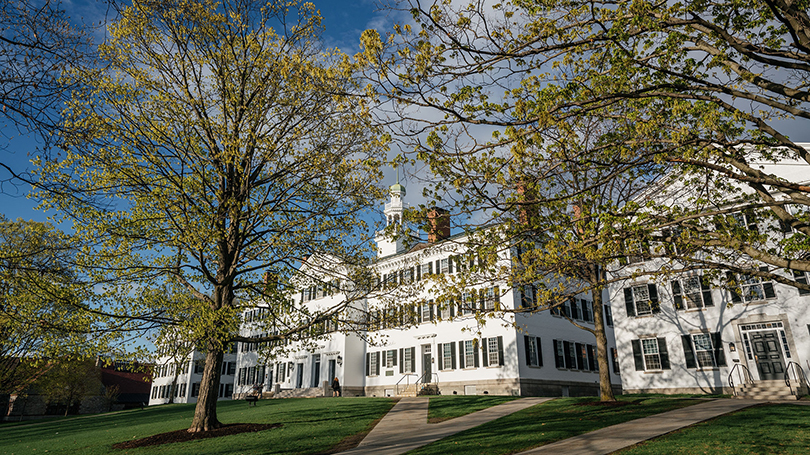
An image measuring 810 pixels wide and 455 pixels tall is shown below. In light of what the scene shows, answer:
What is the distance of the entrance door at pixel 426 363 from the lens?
111ft

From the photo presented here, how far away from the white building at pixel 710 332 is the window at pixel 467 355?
874 centimetres

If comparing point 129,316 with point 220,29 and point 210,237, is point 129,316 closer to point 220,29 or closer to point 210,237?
point 210,237

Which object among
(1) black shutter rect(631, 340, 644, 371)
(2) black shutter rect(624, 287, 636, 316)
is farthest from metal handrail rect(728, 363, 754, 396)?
(2) black shutter rect(624, 287, 636, 316)

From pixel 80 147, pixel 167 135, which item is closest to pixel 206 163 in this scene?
pixel 167 135

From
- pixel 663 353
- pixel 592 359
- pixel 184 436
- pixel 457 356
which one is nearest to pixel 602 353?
pixel 663 353

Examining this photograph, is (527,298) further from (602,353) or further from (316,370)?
(316,370)

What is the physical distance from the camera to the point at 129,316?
13.1 meters

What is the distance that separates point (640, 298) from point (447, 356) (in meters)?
12.8

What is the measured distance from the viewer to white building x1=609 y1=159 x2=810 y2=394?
21.4m

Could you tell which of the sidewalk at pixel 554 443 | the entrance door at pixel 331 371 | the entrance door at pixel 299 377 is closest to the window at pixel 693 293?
the sidewalk at pixel 554 443

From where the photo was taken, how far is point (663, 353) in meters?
25.1

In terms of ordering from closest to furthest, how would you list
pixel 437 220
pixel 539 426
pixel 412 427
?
pixel 437 220, pixel 539 426, pixel 412 427

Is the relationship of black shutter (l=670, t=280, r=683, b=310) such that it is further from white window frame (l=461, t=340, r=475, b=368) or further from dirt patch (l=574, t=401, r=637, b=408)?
white window frame (l=461, t=340, r=475, b=368)

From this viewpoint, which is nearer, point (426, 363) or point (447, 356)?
point (447, 356)
